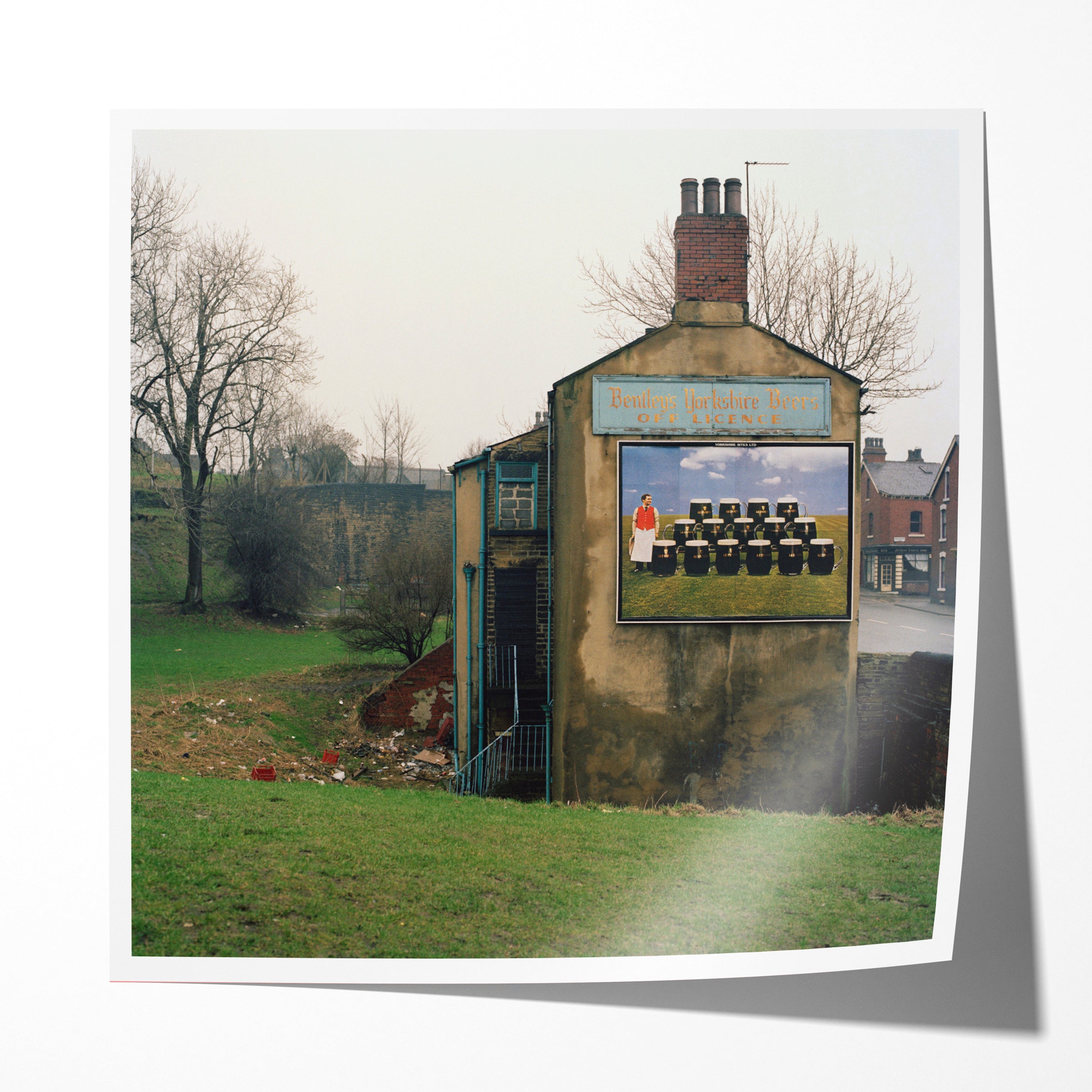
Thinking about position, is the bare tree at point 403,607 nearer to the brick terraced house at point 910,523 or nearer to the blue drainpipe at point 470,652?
the blue drainpipe at point 470,652

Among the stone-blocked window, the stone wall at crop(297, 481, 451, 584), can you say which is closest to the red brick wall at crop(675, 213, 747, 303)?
the stone-blocked window

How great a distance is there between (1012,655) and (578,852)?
326cm

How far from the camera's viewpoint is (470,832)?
5.68 m

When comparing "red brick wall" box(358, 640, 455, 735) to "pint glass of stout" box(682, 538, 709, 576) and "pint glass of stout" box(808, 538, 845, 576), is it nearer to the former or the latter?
"pint glass of stout" box(682, 538, 709, 576)

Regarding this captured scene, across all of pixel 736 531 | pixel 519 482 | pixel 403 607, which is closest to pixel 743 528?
pixel 736 531

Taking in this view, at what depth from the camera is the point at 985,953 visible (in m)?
4.89

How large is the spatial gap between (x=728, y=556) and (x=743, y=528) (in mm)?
273

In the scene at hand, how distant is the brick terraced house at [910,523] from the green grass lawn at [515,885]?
1.88 meters

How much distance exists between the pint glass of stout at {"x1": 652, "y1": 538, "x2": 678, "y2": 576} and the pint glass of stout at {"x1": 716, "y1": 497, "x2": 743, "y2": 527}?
0.46 m

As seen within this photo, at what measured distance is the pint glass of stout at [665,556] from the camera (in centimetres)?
621

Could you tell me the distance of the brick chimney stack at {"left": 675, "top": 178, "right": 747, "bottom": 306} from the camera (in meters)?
6.59

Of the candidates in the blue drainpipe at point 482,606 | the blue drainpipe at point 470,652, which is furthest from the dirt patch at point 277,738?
the blue drainpipe at point 482,606

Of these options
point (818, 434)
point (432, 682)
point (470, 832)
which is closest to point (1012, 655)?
point (818, 434)

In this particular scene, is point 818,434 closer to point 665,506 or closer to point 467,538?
point 665,506
